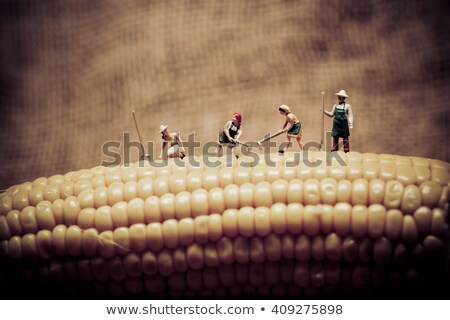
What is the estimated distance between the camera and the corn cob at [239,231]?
2.68 metres

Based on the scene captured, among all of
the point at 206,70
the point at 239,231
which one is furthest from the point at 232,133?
the point at 206,70

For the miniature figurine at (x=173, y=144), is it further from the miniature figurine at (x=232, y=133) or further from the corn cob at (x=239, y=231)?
the corn cob at (x=239, y=231)

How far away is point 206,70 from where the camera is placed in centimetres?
452

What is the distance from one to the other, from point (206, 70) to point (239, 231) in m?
2.09

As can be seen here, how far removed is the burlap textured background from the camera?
13.9ft

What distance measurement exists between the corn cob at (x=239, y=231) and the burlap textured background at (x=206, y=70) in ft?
4.46

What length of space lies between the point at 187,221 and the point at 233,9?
2.44m

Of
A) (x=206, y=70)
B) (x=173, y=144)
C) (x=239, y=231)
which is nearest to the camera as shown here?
(x=239, y=231)

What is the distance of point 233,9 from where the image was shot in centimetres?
464

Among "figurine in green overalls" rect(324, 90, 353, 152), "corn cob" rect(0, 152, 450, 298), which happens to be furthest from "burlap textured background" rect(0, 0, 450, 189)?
"corn cob" rect(0, 152, 450, 298)

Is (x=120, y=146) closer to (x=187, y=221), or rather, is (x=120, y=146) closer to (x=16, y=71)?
(x=16, y=71)

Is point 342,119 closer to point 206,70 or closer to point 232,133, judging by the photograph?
point 232,133

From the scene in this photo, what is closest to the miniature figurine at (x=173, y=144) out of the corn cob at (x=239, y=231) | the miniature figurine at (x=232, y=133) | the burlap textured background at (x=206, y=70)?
the miniature figurine at (x=232, y=133)

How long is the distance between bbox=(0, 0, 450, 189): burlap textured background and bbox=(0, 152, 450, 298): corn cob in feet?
4.46
